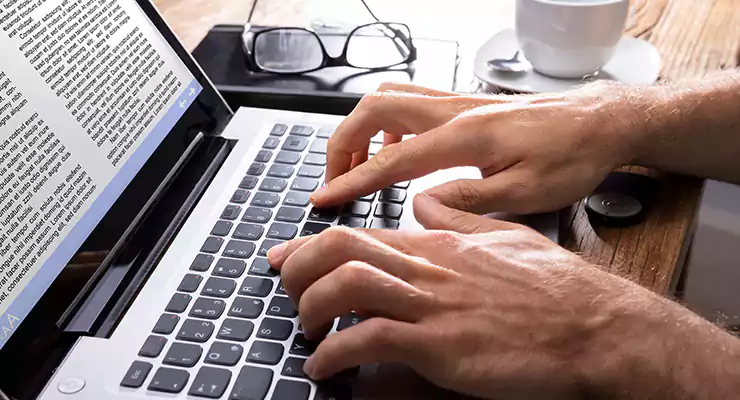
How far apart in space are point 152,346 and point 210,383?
0.19 ft

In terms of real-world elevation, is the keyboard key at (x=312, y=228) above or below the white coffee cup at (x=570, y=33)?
above

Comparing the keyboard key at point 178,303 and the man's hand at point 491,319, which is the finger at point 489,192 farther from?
the keyboard key at point 178,303

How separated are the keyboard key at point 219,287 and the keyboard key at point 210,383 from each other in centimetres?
8

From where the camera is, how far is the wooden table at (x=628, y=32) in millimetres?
560

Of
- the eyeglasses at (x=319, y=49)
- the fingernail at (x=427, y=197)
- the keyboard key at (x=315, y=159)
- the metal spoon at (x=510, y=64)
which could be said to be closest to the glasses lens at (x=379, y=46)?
the eyeglasses at (x=319, y=49)

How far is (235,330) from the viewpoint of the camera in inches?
19.1

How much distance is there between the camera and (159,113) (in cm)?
66

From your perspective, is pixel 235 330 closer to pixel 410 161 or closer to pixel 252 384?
pixel 252 384

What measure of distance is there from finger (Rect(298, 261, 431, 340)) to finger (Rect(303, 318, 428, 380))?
0.6 inches

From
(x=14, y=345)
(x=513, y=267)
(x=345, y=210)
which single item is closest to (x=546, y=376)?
(x=513, y=267)

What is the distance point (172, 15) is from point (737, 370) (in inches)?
33.6

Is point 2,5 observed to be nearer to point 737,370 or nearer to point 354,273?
point 354,273

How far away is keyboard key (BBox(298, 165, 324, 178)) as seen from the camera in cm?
66

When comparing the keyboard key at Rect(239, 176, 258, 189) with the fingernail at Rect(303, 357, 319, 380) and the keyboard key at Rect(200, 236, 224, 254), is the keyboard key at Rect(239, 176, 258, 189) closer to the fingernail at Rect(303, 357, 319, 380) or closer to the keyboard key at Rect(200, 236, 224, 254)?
the keyboard key at Rect(200, 236, 224, 254)
